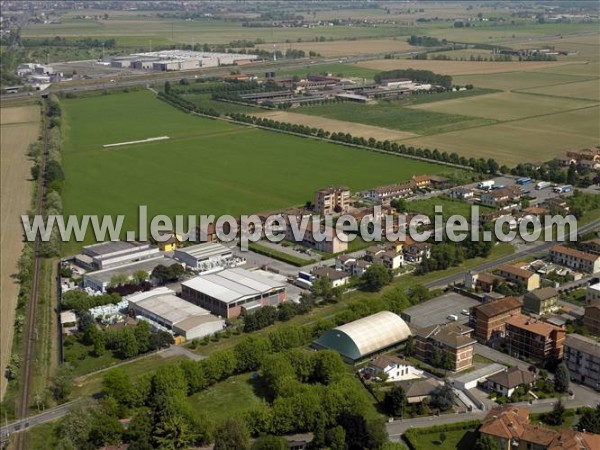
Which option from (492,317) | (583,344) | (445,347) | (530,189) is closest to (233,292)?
(445,347)

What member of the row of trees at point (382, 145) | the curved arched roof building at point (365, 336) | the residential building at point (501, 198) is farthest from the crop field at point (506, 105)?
the curved arched roof building at point (365, 336)

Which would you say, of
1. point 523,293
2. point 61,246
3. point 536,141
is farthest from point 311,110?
point 523,293

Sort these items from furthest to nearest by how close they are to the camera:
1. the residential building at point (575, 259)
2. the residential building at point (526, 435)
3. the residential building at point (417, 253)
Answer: the residential building at point (417, 253) < the residential building at point (575, 259) < the residential building at point (526, 435)

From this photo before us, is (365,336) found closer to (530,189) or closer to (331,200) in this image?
(331,200)

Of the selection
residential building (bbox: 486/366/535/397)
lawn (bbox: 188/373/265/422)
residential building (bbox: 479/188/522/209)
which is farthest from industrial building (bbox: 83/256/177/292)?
residential building (bbox: 479/188/522/209)

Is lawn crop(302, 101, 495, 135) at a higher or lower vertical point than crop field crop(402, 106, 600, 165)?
higher

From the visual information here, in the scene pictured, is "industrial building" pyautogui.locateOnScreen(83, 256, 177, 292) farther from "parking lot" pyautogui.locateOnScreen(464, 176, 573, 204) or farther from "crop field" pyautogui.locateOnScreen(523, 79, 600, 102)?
"crop field" pyautogui.locateOnScreen(523, 79, 600, 102)

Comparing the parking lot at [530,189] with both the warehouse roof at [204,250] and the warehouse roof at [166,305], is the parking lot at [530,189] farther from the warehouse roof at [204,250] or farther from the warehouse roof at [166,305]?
the warehouse roof at [166,305]
